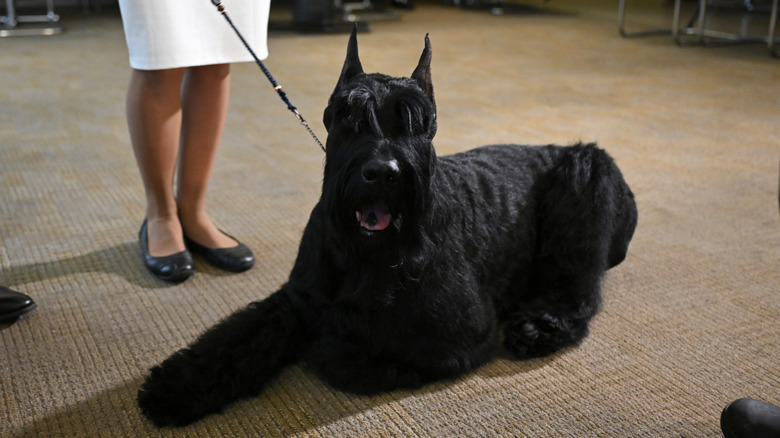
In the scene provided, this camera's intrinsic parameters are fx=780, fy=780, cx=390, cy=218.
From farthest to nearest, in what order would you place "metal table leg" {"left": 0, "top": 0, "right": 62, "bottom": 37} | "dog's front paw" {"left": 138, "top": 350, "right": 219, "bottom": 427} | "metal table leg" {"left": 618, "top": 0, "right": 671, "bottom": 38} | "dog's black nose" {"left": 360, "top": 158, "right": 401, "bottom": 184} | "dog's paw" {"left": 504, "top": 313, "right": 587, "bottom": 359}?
"metal table leg" {"left": 618, "top": 0, "right": 671, "bottom": 38} → "metal table leg" {"left": 0, "top": 0, "right": 62, "bottom": 37} → "dog's paw" {"left": 504, "top": 313, "right": 587, "bottom": 359} → "dog's front paw" {"left": 138, "top": 350, "right": 219, "bottom": 427} → "dog's black nose" {"left": 360, "top": 158, "right": 401, "bottom": 184}

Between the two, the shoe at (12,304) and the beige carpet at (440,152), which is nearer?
the beige carpet at (440,152)

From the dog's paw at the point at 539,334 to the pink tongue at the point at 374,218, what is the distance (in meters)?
0.53

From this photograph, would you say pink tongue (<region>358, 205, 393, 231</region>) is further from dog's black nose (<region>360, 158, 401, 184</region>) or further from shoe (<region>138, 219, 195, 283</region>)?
shoe (<region>138, 219, 195, 283</region>)

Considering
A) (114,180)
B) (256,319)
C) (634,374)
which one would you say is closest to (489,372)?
(634,374)

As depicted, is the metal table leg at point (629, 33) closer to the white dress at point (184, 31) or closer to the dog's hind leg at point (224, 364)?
the white dress at point (184, 31)

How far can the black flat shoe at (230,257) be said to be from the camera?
2133 mm

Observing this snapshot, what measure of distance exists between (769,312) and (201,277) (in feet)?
4.79

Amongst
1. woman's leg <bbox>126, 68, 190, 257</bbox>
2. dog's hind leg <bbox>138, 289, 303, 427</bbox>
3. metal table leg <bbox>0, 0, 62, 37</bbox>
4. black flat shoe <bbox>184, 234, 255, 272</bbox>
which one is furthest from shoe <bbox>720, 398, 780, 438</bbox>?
metal table leg <bbox>0, 0, 62, 37</bbox>

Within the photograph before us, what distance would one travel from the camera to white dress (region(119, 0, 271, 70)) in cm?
190

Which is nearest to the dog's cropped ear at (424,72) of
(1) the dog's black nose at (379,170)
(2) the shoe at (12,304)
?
(1) the dog's black nose at (379,170)

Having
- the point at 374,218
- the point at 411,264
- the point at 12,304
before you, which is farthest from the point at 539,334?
the point at 12,304

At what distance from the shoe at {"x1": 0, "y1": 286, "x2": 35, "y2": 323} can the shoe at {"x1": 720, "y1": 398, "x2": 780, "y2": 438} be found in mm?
1515

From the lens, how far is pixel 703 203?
107 inches

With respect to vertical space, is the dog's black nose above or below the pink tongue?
above
